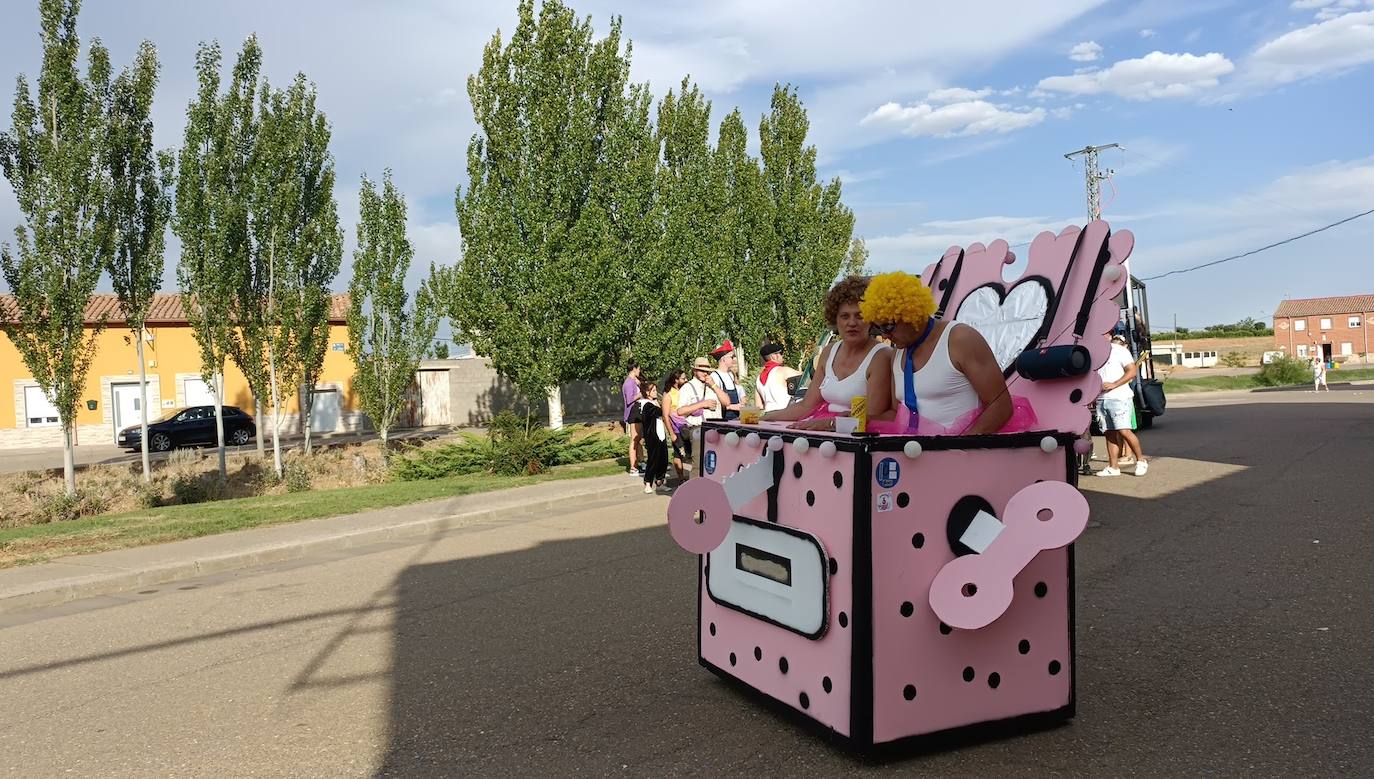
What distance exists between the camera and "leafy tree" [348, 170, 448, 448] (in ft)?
83.7

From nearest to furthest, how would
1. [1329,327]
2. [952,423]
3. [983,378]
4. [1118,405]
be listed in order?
[983,378] < [952,423] < [1118,405] < [1329,327]

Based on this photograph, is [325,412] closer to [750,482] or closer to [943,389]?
[750,482]

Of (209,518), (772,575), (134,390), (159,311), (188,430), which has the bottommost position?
(188,430)

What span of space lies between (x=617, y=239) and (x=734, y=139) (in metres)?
8.67

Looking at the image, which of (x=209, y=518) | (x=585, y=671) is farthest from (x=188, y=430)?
(x=585, y=671)

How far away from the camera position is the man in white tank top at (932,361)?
380cm

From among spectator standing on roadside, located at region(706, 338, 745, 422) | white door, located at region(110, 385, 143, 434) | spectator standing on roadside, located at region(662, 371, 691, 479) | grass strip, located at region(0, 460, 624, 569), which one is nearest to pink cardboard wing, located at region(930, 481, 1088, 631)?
spectator standing on roadside, located at region(706, 338, 745, 422)

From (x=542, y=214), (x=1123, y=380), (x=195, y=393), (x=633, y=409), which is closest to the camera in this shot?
(x=1123, y=380)

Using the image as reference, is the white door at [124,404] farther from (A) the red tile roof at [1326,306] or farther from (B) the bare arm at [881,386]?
(A) the red tile roof at [1326,306]

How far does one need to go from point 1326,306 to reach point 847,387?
4569 inches

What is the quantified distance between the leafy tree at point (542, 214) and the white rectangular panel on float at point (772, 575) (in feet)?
65.5

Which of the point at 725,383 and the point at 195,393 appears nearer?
the point at 725,383

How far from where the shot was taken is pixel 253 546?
933cm

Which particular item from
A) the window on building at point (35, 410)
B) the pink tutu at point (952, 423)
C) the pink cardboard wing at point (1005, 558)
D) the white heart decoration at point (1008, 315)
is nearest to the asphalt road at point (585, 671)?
the pink cardboard wing at point (1005, 558)
